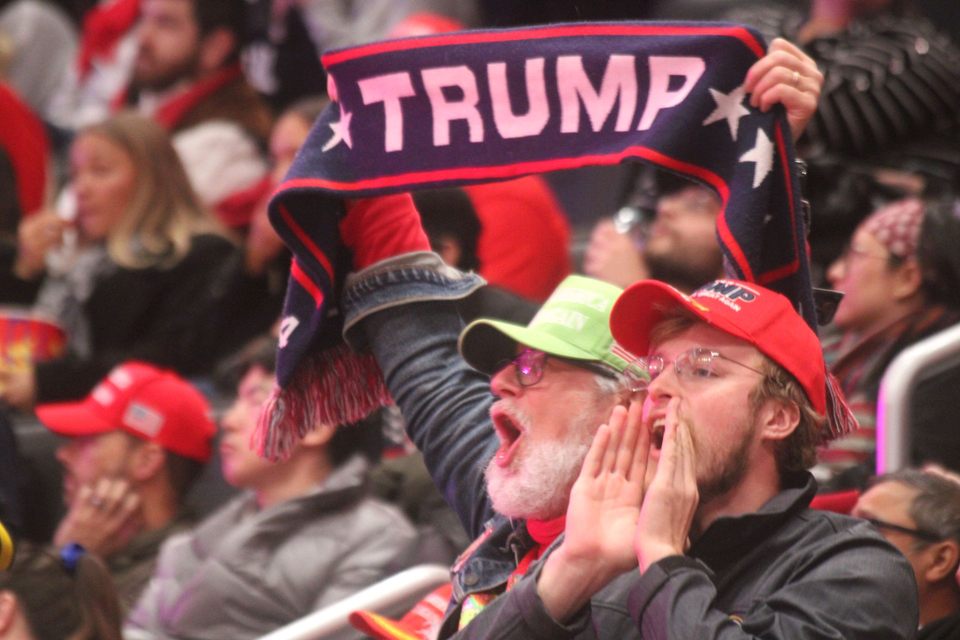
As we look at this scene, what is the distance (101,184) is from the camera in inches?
211

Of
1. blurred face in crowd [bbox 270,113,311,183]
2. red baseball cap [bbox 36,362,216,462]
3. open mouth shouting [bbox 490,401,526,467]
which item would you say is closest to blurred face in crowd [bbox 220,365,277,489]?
red baseball cap [bbox 36,362,216,462]

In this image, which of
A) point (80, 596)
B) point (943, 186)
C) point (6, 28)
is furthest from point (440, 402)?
point (6, 28)

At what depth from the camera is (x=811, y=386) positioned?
247 cm

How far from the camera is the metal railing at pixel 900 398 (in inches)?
140

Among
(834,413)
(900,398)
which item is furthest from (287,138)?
(834,413)

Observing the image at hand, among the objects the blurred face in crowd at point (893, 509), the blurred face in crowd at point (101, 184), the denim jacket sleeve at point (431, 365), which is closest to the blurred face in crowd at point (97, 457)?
the blurred face in crowd at point (101, 184)

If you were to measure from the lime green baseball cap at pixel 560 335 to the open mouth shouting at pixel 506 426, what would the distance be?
0.11 meters

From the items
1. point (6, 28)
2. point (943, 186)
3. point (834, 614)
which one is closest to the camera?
point (834, 614)

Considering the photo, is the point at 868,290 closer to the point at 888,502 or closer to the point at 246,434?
the point at 888,502

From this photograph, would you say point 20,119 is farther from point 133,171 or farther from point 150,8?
point 133,171

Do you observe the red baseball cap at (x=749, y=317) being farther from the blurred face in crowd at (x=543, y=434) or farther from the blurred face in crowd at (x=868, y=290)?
the blurred face in crowd at (x=868, y=290)

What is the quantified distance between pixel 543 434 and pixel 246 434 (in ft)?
5.40

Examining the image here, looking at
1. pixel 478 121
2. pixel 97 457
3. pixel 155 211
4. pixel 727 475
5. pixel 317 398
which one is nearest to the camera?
pixel 727 475

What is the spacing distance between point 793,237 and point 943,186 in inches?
85.7
